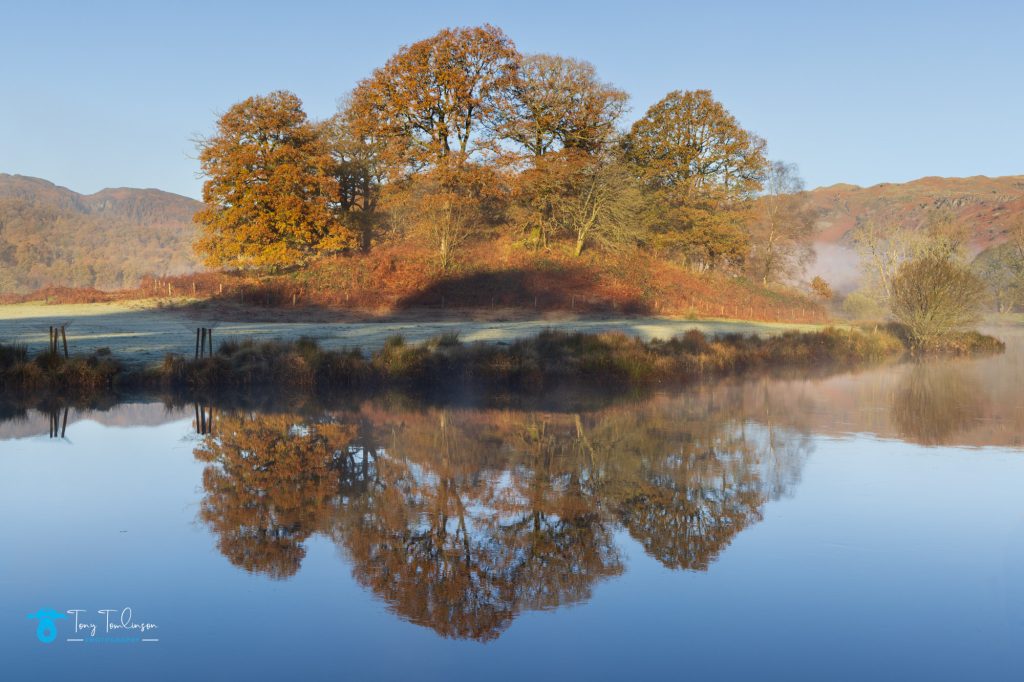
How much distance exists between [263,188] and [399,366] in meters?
26.9

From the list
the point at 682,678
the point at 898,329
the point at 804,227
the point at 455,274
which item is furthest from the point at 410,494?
the point at 804,227

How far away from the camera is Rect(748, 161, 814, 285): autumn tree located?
62562 millimetres

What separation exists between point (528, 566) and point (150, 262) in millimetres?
118200

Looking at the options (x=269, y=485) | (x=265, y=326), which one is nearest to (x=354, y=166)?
(x=265, y=326)

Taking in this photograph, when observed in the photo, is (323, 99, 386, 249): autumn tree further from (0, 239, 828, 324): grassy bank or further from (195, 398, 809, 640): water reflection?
(195, 398, 809, 640): water reflection

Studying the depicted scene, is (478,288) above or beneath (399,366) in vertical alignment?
above

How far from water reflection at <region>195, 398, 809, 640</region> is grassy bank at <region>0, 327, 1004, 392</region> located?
4.21 m

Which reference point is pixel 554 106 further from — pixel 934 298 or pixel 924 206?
pixel 924 206

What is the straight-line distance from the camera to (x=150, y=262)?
115250 millimetres

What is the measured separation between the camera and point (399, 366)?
70.0 feet

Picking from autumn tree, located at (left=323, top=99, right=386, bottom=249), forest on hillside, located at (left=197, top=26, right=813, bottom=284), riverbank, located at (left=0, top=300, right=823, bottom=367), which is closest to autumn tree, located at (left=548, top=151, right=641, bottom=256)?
forest on hillside, located at (left=197, top=26, right=813, bottom=284)

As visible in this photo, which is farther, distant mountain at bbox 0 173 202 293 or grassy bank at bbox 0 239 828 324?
distant mountain at bbox 0 173 202 293

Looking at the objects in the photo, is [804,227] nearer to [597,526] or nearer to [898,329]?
[898,329]

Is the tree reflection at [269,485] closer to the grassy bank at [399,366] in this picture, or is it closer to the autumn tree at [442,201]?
the grassy bank at [399,366]
